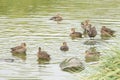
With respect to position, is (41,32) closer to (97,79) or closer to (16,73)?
(16,73)

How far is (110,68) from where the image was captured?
33.2ft

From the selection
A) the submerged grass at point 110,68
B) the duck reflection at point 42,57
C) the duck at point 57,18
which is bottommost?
the duck reflection at point 42,57

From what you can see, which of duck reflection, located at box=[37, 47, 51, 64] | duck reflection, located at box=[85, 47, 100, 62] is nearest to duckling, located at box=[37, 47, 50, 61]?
duck reflection, located at box=[37, 47, 51, 64]

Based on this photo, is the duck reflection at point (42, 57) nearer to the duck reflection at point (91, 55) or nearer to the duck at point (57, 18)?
the duck reflection at point (91, 55)

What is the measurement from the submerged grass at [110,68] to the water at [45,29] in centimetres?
34

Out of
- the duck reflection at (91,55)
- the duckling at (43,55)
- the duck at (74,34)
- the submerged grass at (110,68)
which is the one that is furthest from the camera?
the duck at (74,34)

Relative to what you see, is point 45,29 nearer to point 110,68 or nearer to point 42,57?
point 42,57

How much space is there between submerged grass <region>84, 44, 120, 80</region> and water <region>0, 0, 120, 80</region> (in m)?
0.34

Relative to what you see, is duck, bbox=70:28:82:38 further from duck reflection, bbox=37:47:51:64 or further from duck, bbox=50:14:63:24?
duck reflection, bbox=37:47:51:64

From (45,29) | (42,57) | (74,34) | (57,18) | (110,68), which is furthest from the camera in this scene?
(57,18)

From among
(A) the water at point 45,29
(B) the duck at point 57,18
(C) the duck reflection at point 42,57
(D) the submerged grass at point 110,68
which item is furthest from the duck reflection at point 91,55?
(B) the duck at point 57,18

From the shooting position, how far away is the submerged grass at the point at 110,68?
9.46 metres

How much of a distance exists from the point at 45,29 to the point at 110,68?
13183 mm

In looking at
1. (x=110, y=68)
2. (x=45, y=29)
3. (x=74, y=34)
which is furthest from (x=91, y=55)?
(x=110, y=68)
